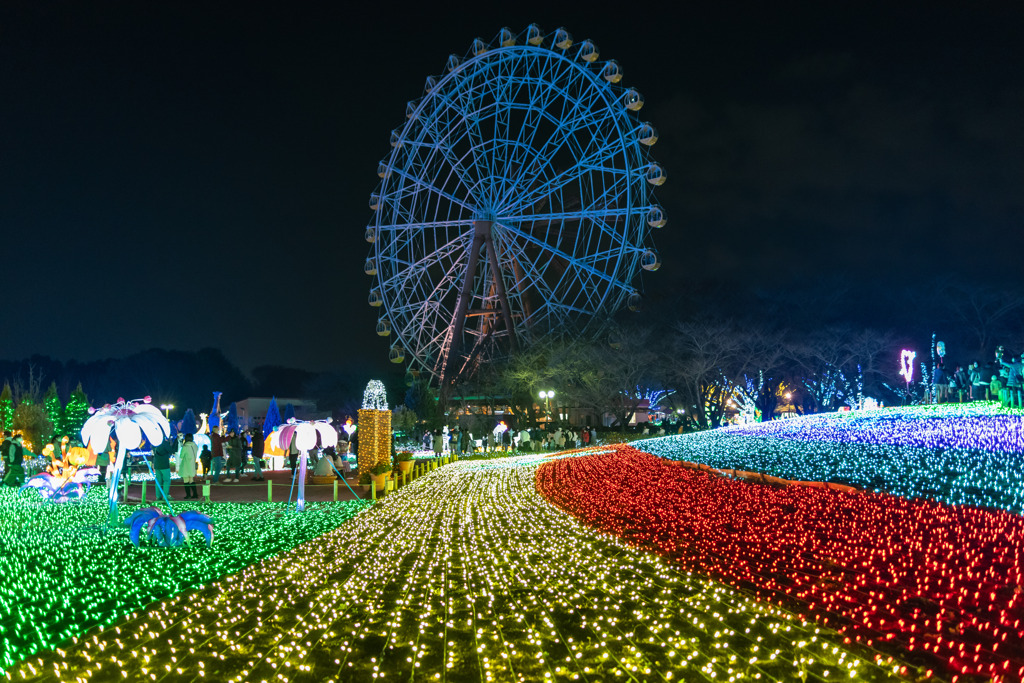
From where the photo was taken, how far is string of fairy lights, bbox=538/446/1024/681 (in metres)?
4.93

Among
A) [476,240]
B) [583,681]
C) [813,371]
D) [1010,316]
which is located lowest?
[583,681]

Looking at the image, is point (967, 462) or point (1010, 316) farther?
point (1010, 316)

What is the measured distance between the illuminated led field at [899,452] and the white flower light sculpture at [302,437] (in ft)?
24.5

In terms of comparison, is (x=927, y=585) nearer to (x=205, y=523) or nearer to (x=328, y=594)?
(x=328, y=594)

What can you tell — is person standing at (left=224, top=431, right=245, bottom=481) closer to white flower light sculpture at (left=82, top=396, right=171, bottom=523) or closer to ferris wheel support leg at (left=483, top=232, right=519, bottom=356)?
→ white flower light sculpture at (left=82, top=396, right=171, bottom=523)

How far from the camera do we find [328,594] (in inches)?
259

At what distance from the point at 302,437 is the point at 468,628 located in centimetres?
817

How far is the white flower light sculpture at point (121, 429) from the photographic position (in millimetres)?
10375

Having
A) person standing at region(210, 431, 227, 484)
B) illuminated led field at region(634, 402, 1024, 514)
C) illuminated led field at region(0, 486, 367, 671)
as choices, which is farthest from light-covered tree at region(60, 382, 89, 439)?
illuminated led field at region(634, 402, 1024, 514)

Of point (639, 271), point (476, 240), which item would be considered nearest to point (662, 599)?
point (639, 271)

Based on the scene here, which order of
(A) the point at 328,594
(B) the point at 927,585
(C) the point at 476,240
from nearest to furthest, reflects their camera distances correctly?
(B) the point at 927,585 → (A) the point at 328,594 → (C) the point at 476,240

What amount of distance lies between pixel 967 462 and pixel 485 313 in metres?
27.4

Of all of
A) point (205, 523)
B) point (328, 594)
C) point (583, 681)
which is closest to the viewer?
point (583, 681)

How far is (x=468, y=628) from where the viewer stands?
5477 millimetres
